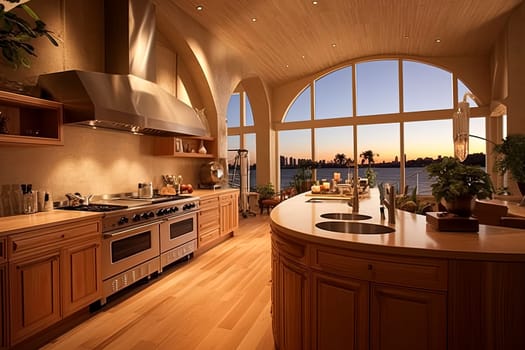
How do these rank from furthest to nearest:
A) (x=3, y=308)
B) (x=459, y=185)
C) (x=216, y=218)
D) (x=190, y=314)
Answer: (x=216, y=218), (x=190, y=314), (x=3, y=308), (x=459, y=185)

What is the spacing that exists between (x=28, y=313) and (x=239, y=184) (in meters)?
6.57

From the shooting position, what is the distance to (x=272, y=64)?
23.8 ft

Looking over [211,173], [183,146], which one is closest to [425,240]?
[183,146]

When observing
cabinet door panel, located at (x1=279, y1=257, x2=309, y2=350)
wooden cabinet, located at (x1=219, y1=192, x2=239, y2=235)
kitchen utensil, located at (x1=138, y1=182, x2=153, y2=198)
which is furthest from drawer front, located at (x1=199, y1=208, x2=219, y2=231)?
cabinet door panel, located at (x1=279, y1=257, x2=309, y2=350)

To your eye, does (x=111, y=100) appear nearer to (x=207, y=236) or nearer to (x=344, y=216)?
(x=207, y=236)

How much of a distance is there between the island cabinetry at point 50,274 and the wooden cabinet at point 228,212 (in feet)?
8.03

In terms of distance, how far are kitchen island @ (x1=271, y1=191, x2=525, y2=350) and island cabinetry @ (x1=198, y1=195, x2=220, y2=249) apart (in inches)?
111

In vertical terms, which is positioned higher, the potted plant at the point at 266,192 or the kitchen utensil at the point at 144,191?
the kitchen utensil at the point at 144,191

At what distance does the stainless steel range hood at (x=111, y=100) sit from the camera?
274 cm

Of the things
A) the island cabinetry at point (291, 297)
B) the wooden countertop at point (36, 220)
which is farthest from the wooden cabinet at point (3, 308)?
the island cabinetry at point (291, 297)

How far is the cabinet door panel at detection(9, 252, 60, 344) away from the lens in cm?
195

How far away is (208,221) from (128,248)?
1639 millimetres

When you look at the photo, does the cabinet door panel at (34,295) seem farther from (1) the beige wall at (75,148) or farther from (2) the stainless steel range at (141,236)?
(1) the beige wall at (75,148)

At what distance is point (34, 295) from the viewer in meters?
2.07
